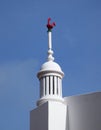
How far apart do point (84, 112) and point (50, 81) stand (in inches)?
96.6

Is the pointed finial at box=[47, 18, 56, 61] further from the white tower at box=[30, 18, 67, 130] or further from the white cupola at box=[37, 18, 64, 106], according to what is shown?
the white cupola at box=[37, 18, 64, 106]

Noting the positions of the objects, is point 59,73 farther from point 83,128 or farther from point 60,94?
point 83,128

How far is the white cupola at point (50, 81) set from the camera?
20.2 meters

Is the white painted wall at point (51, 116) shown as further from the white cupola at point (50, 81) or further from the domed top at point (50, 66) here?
the domed top at point (50, 66)

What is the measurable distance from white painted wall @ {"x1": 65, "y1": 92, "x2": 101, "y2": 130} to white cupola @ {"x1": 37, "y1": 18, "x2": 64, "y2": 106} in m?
0.75

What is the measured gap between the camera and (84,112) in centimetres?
1961

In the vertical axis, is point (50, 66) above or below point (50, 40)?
below

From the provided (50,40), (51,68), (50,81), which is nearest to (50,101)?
(50,81)

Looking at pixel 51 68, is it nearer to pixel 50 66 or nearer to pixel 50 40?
pixel 50 66

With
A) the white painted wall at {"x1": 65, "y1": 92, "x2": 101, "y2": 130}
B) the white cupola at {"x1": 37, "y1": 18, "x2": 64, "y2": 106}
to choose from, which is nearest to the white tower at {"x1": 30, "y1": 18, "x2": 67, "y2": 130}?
the white cupola at {"x1": 37, "y1": 18, "x2": 64, "y2": 106}

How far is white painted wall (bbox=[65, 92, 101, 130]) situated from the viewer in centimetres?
1911

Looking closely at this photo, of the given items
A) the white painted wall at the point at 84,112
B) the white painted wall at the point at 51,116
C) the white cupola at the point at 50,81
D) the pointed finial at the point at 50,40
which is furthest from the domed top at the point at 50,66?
the white painted wall at the point at 51,116

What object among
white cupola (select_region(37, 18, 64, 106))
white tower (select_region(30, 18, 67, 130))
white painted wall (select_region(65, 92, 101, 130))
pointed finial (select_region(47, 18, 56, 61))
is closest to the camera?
white painted wall (select_region(65, 92, 101, 130))

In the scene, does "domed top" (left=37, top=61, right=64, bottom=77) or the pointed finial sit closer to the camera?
"domed top" (left=37, top=61, right=64, bottom=77)
